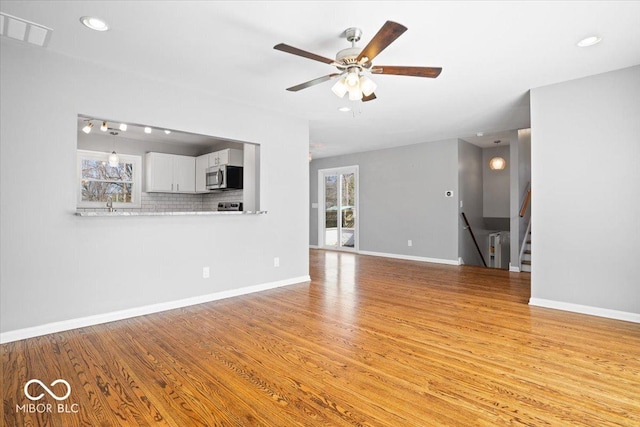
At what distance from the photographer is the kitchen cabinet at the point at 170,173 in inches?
238

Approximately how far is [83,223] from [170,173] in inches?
129

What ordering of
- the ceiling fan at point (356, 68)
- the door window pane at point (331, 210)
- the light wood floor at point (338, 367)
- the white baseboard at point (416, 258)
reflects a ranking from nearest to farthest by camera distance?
the light wood floor at point (338, 367) < the ceiling fan at point (356, 68) < the white baseboard at point (416, 258) < the door window pane at point (331, 210)

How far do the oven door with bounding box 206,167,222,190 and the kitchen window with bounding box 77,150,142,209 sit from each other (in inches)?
46.9

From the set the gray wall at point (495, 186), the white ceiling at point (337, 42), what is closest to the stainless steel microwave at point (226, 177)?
the white ceiling at point (337, 42)

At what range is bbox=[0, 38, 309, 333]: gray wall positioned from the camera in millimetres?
2797

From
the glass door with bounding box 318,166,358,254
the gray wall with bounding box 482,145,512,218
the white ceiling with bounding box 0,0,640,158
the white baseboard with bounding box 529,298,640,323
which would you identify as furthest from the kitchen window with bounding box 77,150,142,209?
the gray wall with bounding box 482,145,512,218

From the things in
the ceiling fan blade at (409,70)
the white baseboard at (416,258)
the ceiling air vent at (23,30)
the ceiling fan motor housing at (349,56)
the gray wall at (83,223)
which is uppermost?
the ceiling air vent at (23,30)

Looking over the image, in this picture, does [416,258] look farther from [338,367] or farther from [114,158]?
[114,158]

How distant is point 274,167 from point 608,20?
3.66m

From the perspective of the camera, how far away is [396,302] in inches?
158

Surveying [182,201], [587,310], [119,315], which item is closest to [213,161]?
[182,201]

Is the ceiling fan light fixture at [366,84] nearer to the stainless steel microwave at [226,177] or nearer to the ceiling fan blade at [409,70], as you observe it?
the ceiling fan blade at [409,70]

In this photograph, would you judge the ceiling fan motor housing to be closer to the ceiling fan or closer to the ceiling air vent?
the ceiling fan

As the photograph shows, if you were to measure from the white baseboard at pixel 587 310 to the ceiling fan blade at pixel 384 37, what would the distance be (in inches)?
131
